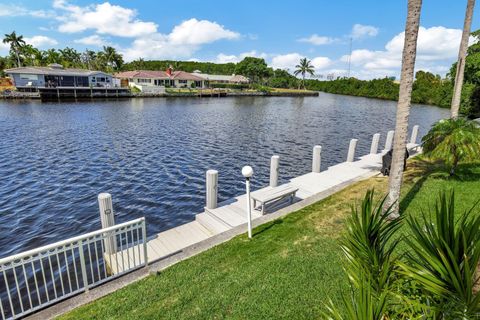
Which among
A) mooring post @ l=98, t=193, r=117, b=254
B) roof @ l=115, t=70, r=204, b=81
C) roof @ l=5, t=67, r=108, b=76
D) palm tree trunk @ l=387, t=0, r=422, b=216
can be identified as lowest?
mooring post @ l=98, t=193, r=117, b=254

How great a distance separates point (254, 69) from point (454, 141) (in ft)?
305

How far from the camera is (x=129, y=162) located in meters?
16.3

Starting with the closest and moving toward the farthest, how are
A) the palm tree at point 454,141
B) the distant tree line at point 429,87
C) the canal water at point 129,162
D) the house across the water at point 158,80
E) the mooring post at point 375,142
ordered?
the palm tree at point 454,141, the canal water at point 129,162, the mooring post at point 375,142, the distant tree line at point 429,87, the house across the water at point 158,80

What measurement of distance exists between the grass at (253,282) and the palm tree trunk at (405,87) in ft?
4.58

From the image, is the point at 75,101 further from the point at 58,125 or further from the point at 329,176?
the point at 329,176

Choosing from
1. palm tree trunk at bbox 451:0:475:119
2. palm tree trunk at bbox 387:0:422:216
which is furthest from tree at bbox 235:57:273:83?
palm tree trunk at bbox 387:0:422:216

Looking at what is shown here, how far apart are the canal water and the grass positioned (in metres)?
4.09

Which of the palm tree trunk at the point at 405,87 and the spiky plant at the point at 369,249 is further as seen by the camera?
the palm tree trunk at the point at 405,87

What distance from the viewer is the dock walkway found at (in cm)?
683

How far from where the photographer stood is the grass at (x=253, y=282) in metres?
4.39

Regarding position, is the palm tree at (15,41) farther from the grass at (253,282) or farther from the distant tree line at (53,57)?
the grass at (253,282)

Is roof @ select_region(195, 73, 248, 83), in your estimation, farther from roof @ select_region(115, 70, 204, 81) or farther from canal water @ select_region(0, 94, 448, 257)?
canal water @ select_region(0, 94, 448, 257)

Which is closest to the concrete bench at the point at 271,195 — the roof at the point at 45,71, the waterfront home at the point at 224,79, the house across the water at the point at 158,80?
the house across the water at the point at 158,80

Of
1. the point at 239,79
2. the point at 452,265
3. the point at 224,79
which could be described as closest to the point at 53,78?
the point at 224,79
